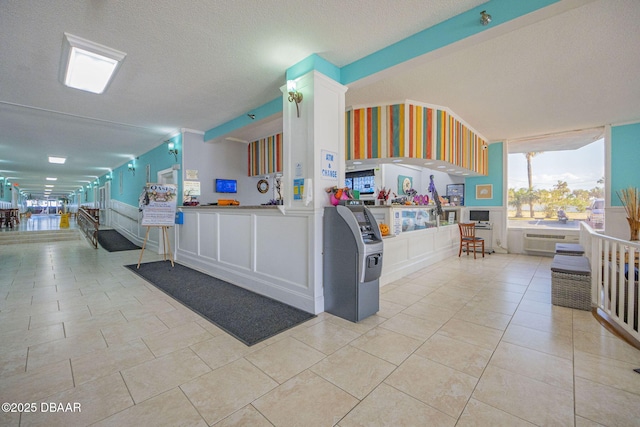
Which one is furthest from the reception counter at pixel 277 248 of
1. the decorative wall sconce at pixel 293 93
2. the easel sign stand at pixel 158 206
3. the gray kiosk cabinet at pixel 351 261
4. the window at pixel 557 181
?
the window at pixel 557 181

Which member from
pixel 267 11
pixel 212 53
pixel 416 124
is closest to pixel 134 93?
pixel 212 53

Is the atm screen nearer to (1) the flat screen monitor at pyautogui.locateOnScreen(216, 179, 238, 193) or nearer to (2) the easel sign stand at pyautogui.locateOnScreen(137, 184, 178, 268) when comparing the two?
(2) the easel sign stand at pyautogui.locateOnScreen(137, 184, 178, 268)

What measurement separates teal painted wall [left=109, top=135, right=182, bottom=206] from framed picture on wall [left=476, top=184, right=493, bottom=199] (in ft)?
24.4

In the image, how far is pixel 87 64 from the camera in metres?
3.06

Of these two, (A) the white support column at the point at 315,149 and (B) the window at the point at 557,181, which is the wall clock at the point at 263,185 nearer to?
(A) the white support column at the point at 315,149

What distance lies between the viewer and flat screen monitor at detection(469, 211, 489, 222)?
273 inches

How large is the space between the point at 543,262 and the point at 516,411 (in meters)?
5.48

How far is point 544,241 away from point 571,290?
13.3 feet

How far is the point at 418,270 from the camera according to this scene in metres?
4.88

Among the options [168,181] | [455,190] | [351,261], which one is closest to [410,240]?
[351,261]

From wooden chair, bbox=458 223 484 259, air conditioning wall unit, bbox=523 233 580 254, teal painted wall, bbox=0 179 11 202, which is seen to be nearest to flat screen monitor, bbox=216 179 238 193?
wooden chair, bbox=458 223 484 259

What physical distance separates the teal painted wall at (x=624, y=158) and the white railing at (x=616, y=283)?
11.6 feet

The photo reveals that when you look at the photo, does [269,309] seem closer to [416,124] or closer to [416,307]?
[416,307]

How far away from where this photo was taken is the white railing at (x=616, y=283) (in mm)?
2297
